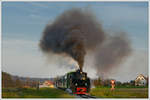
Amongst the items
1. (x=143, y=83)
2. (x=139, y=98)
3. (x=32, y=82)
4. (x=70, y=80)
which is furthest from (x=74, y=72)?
(x=143, y=83)

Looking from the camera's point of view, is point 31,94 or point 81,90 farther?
point 81,90

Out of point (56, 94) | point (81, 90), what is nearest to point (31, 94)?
point (56, 94)

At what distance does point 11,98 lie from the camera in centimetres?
2666

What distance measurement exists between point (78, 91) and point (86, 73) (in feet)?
9.31

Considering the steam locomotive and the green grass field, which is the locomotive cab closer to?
the steam locomotive

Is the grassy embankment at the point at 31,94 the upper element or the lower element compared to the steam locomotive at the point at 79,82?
lower

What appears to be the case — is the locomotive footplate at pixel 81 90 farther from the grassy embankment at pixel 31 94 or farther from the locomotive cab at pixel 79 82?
the grassy embankment at pixel 31 94

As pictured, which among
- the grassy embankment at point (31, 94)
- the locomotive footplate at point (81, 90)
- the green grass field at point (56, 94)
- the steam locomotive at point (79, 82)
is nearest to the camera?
the grassy embankment at point (31, 94)

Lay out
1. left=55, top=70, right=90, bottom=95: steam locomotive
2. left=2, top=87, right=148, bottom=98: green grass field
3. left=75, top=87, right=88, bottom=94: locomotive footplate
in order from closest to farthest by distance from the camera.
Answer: left=2, top=87, right=148, bottom=98: green grass field, left=75, top=87, right=88, bottom=94: locomotive footplate, left=55, top=70, right=90, bottom=95: steam locomotive

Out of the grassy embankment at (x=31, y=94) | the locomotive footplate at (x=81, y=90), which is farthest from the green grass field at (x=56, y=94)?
the locomotive footplate at (x=81, y=90)

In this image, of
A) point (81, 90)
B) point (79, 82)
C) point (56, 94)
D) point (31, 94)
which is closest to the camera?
point (31, 94)

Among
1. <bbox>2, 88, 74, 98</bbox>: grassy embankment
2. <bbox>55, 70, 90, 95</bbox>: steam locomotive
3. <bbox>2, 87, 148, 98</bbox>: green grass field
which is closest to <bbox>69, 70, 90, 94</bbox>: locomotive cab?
<bbox>55, 70, 90, 95</bbox>: steam locomotive

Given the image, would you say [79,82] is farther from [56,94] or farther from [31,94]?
[31,94]

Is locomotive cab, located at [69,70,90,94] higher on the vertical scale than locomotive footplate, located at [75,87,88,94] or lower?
higher
